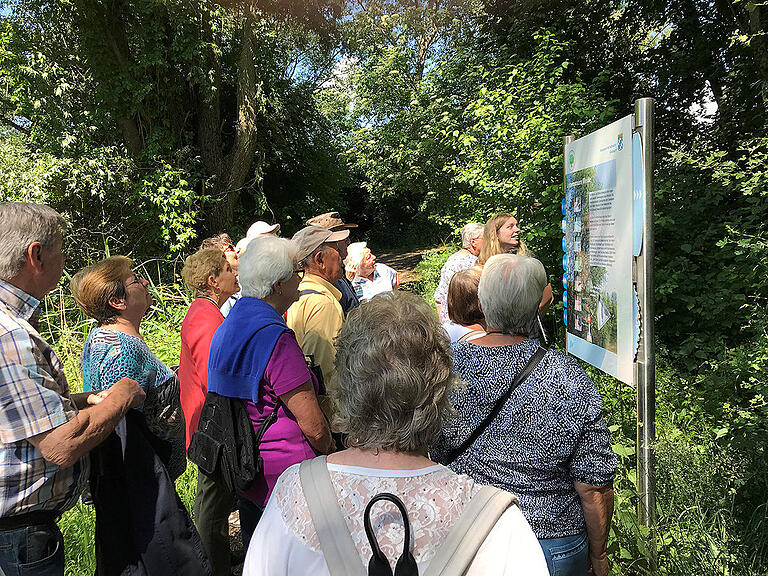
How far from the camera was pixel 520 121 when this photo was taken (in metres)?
7.16

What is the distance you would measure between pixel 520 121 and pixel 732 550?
5577mm

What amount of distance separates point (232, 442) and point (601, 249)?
7.06ft

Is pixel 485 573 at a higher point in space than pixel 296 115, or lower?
lower

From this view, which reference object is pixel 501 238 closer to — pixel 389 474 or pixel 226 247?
pixel 226 247

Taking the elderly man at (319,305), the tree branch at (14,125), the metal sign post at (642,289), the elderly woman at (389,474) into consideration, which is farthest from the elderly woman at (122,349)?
the tree branch at (14,125)

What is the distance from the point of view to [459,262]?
4.80 meters

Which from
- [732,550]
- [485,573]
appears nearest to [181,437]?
[485,573]

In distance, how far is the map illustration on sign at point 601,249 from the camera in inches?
113

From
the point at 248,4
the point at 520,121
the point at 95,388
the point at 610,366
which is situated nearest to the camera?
the point at 95,388

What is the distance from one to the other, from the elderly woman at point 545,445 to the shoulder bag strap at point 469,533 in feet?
2.39

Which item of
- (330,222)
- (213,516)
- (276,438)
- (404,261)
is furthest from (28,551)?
(404,261)

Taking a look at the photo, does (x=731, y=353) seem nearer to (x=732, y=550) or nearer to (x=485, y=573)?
(x=732, y=550)

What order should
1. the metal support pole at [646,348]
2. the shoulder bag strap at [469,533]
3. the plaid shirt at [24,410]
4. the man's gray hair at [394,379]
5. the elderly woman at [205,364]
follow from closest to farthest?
the shoulder bag strap at [469,533]
the man's gray hair at [394,379]
the plaid shirt at [24,410]
the metal support pole at [646,348]
the elderly woman at [205,364]

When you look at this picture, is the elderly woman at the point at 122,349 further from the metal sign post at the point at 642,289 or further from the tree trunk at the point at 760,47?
the tree trunk at the point at 760,47
